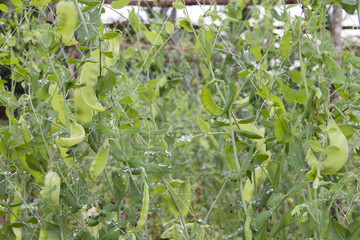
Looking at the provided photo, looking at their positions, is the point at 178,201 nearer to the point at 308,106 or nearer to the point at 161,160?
the point at 161,160

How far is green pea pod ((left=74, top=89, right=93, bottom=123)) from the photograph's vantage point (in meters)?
0.60

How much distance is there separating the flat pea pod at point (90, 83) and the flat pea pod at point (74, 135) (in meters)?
0.03

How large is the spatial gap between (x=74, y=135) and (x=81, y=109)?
0.04m

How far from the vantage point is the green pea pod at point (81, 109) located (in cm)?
60

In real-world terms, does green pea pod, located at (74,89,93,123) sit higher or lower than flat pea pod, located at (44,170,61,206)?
higher

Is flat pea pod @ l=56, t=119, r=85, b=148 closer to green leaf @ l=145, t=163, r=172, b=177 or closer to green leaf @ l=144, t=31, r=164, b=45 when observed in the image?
green leaf @ l=145, t=163, r=172, b=177

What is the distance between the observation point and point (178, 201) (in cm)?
73

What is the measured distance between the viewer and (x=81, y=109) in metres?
0.61

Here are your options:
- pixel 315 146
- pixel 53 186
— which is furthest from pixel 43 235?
pixel 315 146

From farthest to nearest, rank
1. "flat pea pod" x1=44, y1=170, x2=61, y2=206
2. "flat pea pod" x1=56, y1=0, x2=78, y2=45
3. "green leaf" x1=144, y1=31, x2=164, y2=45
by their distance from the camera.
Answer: "green leaf" x1=144, y1=31, x2=164, y2=45 → "flat pea pod" x1=44, y1=170, x2=61, y2=206 → "flat pea pod" x1=56, y1=0, x2=78, y2=45

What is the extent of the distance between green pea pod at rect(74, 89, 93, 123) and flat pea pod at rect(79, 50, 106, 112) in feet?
0.04

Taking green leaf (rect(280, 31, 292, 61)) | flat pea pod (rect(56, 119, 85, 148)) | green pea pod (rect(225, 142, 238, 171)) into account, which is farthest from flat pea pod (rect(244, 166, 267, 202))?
flat pea pod (rect(56, 119, 85, 148))

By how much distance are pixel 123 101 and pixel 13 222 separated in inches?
14.9

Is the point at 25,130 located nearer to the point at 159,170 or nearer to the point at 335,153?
the point at 159,170
